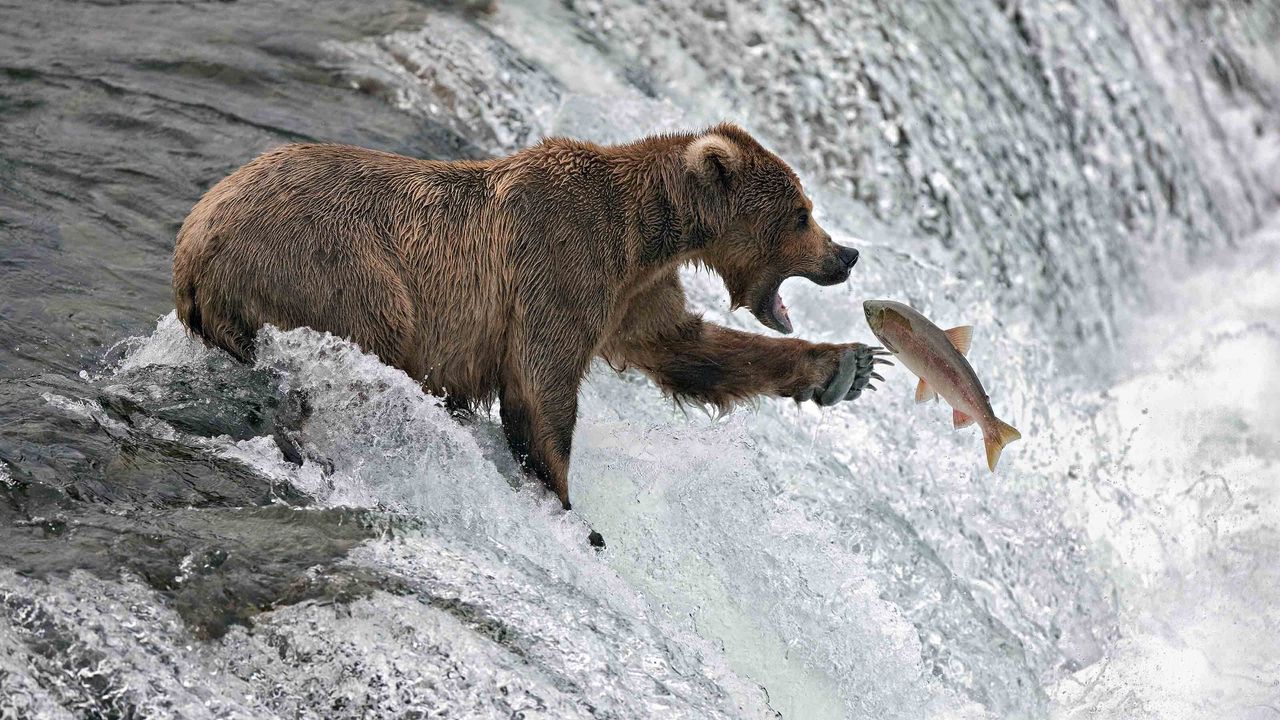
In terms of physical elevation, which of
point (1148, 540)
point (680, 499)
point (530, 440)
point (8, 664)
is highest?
point (8, 664)

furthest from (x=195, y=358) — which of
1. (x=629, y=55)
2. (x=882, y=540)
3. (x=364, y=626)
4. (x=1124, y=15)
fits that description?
(x=1124, y=15)

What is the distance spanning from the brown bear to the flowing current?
185 mm

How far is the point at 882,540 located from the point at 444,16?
4.30m

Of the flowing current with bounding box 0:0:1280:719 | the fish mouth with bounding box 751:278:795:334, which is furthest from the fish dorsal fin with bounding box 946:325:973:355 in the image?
the flowing current with bounding box 0:0:1280:719

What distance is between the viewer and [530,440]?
498 centimetres

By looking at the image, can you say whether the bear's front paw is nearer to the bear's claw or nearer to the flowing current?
the bear's claw

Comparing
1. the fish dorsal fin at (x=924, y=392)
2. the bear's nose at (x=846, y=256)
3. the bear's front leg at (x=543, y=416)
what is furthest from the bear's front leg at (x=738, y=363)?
the bear's front leg at (x=543, y=416)

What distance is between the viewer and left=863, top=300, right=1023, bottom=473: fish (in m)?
4.79

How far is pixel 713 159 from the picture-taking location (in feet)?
16.6

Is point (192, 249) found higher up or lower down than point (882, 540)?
higher up

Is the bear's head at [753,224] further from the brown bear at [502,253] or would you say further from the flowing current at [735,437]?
the flowing current at [735,437]

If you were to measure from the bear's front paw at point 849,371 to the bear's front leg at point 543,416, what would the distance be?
1.04m

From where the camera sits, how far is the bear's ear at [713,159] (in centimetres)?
504

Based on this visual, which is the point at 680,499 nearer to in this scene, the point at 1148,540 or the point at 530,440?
the point at 530,440
